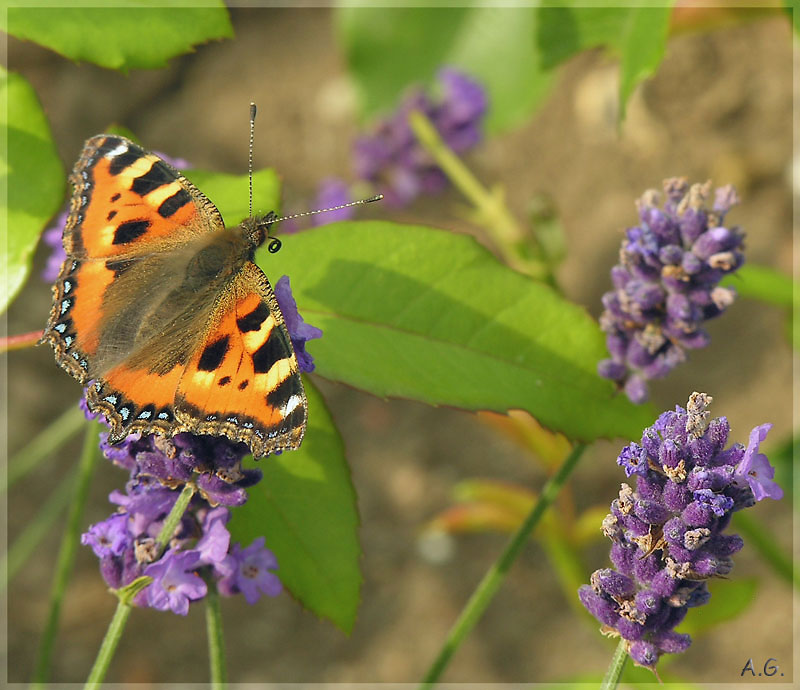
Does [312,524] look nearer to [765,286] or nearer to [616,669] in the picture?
[616,669]

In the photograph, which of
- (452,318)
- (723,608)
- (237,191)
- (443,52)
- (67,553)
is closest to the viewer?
(452,318)

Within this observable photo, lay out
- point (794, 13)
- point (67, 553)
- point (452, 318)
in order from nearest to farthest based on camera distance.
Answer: point (794, 13) → point (452, 318) → point (67, 553)

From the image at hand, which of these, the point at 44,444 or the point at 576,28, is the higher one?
the point at 576,28

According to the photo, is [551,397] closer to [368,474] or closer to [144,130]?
[368,474]

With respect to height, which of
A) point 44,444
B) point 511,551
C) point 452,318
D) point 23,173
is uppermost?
point 23,173

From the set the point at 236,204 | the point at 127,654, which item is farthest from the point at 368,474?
the point at 236,204

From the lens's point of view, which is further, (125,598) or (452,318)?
(452,318)

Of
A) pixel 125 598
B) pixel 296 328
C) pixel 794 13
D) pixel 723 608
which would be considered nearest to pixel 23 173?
pixel 296 328

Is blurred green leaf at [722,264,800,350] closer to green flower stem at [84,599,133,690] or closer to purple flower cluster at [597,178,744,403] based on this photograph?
purple flower cluster at [597,178,744,403]
